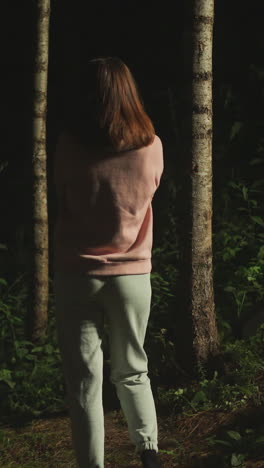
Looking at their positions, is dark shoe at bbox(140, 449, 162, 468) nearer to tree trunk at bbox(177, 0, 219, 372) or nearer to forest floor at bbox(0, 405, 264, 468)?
forest floor at bbox(0, 405, 264, 468)

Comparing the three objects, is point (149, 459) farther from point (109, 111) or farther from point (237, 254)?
point (237, 254)

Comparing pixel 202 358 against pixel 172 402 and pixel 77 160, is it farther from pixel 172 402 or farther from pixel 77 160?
pixel 77 160

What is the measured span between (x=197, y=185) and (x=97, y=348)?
152cm

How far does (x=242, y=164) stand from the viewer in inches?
253

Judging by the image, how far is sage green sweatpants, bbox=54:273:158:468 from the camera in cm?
332

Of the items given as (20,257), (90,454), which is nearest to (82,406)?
(90,454)

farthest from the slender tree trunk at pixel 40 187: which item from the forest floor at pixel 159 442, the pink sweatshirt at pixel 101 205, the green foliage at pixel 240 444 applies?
the pink sweatshirt at pixel 101 205

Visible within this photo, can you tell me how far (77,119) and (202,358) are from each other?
2131 millimetres

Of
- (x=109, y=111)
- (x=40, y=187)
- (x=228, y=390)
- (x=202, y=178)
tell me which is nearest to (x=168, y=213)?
(x=40, y=187)

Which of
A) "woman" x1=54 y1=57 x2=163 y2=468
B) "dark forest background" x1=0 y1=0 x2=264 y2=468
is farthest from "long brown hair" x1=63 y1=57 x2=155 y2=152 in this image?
"dark forest background" x1=0 y1=0 x2=264 y2=468

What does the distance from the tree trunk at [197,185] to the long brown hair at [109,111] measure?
1.34 m

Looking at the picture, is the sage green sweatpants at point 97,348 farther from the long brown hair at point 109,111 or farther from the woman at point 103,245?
the long brown hair at point 109,111

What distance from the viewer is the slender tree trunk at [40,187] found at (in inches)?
210

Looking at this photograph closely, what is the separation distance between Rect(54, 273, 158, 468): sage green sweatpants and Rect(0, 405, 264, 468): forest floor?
0.73m
